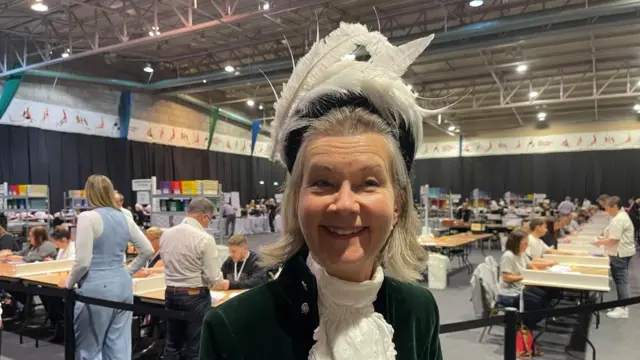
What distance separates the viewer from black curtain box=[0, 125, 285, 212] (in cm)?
1075

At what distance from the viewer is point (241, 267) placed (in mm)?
4051

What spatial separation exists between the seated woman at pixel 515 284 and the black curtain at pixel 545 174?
14.0 m

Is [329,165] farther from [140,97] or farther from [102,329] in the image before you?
[140,97]

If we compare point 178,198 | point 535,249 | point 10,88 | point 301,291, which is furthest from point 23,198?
point 301,291

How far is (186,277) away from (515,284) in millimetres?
3167

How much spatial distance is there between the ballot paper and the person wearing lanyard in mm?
163

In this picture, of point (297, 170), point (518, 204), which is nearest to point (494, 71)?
point (518, 204)

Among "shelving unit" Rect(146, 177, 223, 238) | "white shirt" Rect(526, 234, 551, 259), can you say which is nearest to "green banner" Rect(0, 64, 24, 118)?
"shelving unit" Rect(146, 177, 223, 238)

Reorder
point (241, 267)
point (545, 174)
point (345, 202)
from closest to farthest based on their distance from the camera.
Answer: point (345, 202) < point (241, 267) < point (545, 174)

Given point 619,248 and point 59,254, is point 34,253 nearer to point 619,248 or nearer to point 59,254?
point 59,254

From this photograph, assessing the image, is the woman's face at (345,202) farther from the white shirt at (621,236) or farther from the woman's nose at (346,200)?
the white shirt at (621,236)

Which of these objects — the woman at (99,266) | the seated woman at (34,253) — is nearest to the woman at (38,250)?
the seated woman at (34,253)

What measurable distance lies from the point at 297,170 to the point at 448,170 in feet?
69.4

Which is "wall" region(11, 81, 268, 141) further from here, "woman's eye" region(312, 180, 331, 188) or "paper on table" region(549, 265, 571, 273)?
"woman's eye" region(312, 180, 331, 188)
